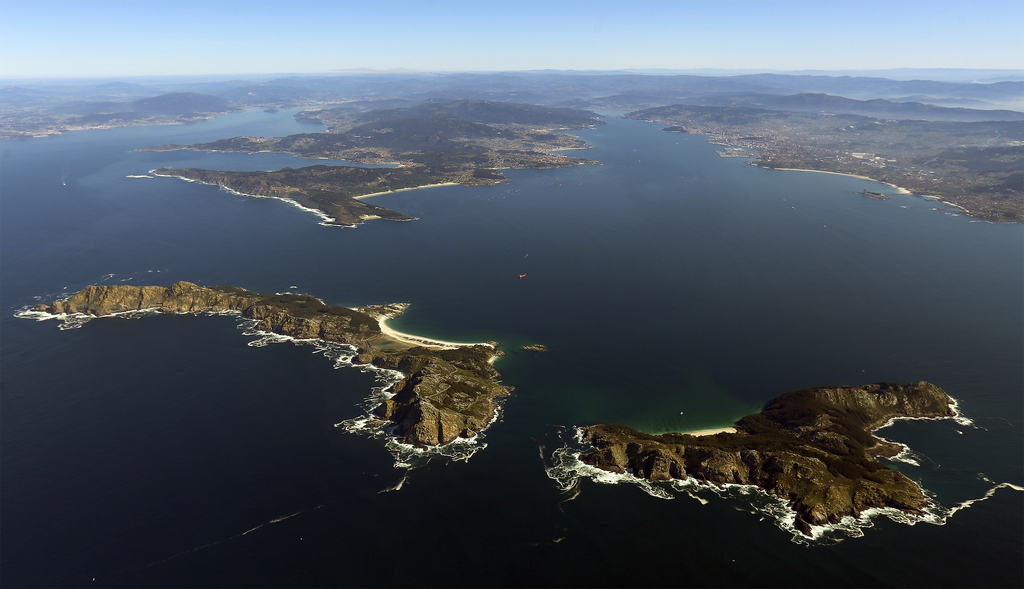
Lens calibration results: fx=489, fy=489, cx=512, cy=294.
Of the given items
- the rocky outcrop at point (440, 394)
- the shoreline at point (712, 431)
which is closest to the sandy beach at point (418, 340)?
the rocky outcrop at point (440, 394)

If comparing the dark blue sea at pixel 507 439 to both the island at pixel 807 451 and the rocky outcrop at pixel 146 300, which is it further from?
the rocky outcrop at pixel 146 300

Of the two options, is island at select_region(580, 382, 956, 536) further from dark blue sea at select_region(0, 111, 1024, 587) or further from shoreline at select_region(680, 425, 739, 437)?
A: dark blue sea at select_region(0, 111, 1024, 587)

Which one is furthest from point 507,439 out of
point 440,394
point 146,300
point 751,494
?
point 146,300

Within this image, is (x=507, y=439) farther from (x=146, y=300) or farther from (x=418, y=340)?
(x=146, y=300)

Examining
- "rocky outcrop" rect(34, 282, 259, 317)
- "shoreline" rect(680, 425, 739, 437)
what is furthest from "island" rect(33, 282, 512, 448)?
"shoreline" rect(680, 425, 739, 437)

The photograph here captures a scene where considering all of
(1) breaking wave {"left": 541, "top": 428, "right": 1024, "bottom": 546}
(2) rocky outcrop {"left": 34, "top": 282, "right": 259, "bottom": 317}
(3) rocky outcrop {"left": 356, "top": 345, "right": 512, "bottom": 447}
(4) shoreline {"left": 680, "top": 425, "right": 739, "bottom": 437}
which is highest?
(2) rocky outcrop {"left": 34, "top": 282, "right": 259, "bottom": 317}

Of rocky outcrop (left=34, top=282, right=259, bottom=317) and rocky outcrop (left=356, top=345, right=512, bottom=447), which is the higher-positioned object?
rocky outcrop (left=34, top=282, right=259, bottom=317)
